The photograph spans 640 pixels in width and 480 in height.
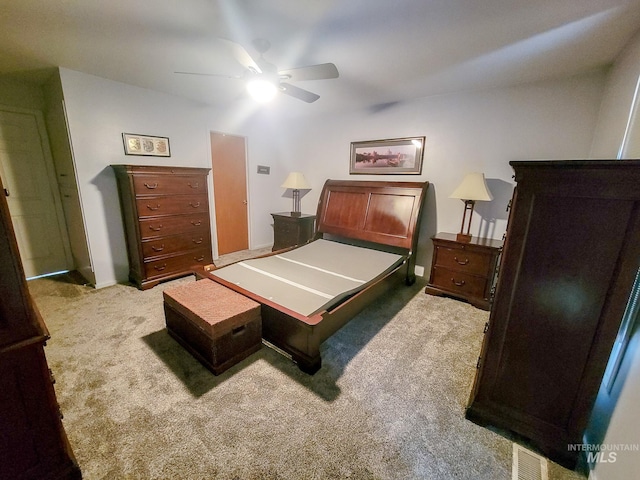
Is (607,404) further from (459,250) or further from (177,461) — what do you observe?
(177,461)

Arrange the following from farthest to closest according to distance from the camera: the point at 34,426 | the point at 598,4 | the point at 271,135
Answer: the point at 271,135
the point at 598,4
the point at 34,426

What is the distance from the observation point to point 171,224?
3.23m

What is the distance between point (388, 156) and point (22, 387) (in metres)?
3.90

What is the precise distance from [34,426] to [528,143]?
424cm

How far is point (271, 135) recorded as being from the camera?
4.72 metres

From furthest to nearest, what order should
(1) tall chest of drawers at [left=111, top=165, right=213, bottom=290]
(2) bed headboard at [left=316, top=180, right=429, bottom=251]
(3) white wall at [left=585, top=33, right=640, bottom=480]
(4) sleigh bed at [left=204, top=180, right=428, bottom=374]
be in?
(2) bed headboard at [left=316, top=180, right=429, bottom=251] < (1) tall chest of drawers at [left=111, top=165, right=213, bottom=290] < (4) sleigh bed at [left=204, top=180, right=428, bottom=374] < (3) white wall at [left=585, top=33, right=640, bottom=480]

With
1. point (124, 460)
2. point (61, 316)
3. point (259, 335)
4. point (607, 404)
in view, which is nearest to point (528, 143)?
point (607, 404)

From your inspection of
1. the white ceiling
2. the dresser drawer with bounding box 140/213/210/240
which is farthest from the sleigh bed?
the white ceiling

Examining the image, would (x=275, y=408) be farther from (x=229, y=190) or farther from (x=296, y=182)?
(x=229, y=190)

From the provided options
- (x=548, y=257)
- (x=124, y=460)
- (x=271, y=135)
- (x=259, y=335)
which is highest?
(x=271, y=135)

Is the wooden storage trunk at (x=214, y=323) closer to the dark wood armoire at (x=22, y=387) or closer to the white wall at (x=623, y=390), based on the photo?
the dark wood armoire at (x=22, y=387)

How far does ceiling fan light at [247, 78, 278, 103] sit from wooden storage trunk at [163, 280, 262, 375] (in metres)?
1.71

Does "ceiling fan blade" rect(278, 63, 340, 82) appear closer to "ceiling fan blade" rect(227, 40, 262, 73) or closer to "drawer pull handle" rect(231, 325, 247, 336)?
"ceiling fan blade" rect(227, 40, 262, 73)

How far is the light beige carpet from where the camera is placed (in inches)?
49.1
